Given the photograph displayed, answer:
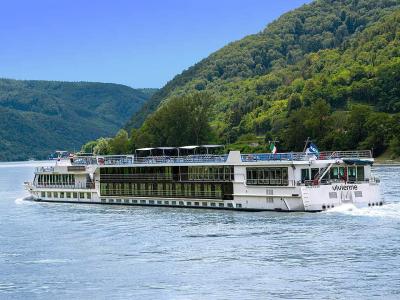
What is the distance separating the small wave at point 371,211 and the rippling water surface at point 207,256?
0.15 metres

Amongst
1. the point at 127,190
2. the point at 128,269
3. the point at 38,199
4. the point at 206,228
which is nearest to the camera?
the point at 128,269

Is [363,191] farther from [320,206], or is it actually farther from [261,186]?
[261,186]

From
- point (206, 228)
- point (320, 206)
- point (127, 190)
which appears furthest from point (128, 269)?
point (127, 190)

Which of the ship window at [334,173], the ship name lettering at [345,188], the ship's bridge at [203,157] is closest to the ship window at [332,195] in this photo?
the ship name lettering at [345,188]

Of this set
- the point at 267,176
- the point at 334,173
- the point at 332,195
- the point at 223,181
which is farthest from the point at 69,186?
the point at 332,195

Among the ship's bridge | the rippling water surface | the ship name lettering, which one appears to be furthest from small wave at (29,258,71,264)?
the ship name lettering

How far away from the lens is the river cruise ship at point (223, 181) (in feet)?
205

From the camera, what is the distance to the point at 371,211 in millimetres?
60531

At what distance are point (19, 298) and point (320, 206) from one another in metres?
30.3

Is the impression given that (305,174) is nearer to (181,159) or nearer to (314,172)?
(314,172)

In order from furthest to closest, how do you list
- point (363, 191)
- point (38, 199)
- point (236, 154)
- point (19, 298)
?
point (38, 199) < point (236, 154) < point (363, 191) < point (19, 298)

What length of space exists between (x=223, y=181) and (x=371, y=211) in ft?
47.2

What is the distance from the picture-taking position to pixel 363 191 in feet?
206

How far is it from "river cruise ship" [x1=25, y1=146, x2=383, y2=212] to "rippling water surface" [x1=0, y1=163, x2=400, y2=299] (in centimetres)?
172
